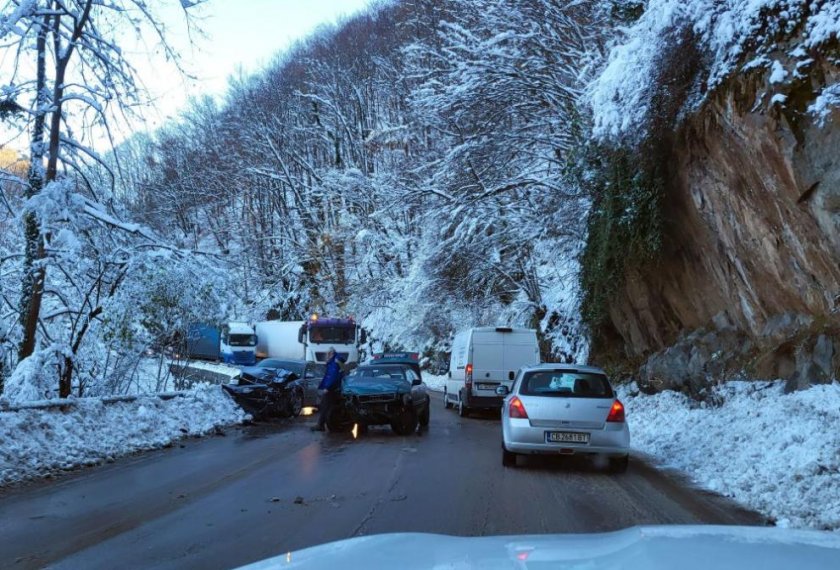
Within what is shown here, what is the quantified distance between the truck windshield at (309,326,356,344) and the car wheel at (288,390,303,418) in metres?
19.7

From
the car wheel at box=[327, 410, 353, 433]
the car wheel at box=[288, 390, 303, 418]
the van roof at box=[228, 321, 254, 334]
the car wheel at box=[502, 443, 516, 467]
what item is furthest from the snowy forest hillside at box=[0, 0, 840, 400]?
the van roof at box=[228, 321, 254, 334]

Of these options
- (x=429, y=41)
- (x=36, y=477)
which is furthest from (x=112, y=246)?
(x=429, y=41)

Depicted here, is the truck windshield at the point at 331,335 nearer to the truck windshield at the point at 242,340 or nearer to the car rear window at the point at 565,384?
the truck windshield at the point at 242,340

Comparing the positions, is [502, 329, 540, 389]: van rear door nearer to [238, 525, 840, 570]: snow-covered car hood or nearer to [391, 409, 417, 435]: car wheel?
[391, 409, 417, 435]: car wheel

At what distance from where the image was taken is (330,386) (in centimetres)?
1636

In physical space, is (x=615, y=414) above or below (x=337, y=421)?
above

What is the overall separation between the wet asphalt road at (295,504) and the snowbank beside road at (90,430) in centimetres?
57

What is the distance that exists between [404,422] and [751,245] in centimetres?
788

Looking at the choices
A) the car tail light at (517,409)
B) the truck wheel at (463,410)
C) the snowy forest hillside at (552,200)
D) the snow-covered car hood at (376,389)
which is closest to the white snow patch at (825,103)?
the snowy forest hillside at (552,200)

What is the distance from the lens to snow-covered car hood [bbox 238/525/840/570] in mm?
3084

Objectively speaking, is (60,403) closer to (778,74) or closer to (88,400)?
(88,400)

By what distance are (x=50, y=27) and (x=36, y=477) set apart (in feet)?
27.5

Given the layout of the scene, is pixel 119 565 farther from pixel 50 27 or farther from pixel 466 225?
pixel 466 225

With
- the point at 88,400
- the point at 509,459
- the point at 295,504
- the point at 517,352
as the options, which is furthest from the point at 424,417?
the point at 295,504
